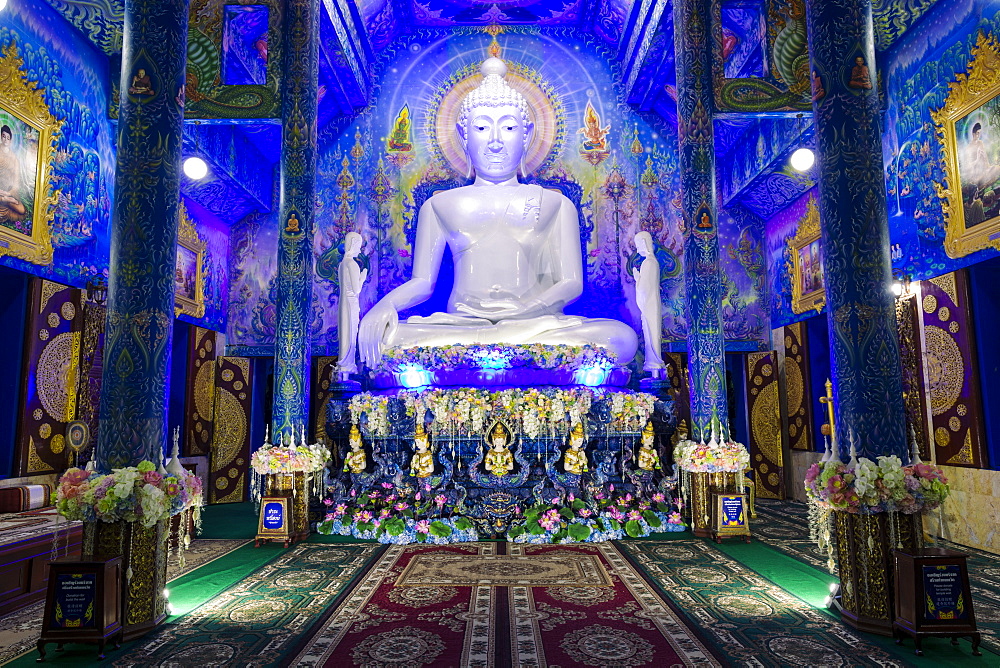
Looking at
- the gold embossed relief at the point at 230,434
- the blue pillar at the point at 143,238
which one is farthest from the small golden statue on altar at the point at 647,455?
the gold embossed relief at the point at 230,434

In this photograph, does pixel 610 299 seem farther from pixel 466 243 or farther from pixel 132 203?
pixel 132 203

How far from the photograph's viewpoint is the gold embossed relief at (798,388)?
8750 millimetres

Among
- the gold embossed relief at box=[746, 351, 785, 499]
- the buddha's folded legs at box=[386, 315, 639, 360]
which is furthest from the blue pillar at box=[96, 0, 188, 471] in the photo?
the gold embossed relief at box=[746, 351, 785, 499]

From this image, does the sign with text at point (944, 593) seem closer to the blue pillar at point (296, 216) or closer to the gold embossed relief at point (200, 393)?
the blue pillar at point (296, 216)

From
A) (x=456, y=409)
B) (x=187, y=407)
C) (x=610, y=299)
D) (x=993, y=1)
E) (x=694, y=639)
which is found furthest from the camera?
(x=610, y=299)

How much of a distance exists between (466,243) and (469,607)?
5939 millimetres

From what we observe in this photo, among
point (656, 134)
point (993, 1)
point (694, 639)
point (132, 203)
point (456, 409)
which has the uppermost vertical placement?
point (656, 134)

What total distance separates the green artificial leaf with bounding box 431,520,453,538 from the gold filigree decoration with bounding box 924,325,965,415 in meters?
4.79

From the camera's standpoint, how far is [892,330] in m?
4.04

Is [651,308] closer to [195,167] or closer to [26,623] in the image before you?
[195,167]

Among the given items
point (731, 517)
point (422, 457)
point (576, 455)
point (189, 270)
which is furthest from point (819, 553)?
point (189, 270)

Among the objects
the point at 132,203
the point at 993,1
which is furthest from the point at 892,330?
the point at 132,203

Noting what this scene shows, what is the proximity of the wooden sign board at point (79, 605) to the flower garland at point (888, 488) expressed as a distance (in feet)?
13.1

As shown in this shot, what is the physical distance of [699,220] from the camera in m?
7.07
